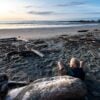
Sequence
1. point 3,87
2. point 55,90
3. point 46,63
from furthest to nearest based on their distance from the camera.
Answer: point 46,63 → point 3,87 → point 55,90

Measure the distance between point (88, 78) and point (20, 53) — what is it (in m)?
5.89

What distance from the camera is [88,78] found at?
11.8 metres

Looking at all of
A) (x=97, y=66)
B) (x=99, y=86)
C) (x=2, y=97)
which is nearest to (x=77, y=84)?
(x=2, y=97)

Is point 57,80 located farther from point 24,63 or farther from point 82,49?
point 82,49

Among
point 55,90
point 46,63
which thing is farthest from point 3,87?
point 46,63

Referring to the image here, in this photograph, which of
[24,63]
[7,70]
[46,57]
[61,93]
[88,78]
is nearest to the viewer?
[61,93]

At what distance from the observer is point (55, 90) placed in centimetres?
791

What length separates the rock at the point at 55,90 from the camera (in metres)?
7.87

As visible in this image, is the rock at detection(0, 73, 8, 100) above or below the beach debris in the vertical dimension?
above

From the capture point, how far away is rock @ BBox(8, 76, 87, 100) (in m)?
7.87

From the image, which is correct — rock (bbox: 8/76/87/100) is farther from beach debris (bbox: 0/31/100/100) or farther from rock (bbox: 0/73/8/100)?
beach debris (bbox: 0/31/100/100)

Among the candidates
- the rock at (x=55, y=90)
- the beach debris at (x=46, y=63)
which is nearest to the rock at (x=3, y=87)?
the rock at (x=55, y=90)

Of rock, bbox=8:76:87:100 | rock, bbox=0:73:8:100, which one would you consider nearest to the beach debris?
rock, bbox=8:76:87:100

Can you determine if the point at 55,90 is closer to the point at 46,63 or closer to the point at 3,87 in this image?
the point at 3,87
